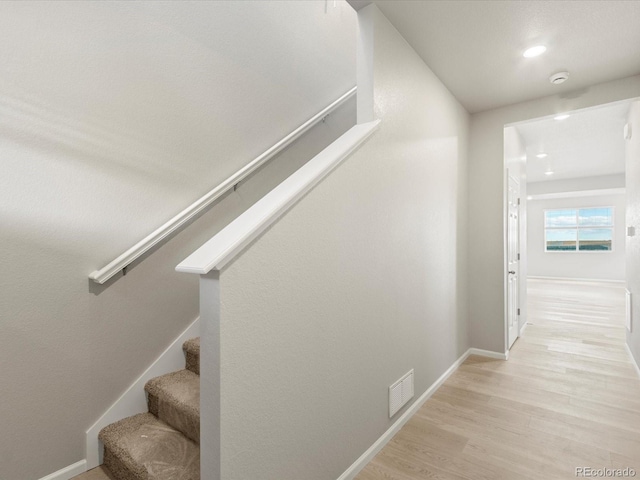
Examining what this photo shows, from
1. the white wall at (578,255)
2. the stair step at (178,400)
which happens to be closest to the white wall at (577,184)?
the white wall at (578,255)

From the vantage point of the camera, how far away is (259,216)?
1.22 m

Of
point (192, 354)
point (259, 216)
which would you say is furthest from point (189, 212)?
point (259, 216)

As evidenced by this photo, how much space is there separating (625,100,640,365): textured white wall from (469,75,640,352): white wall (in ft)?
3.30

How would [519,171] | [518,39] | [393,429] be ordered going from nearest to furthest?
[393,429]
[518,39]
[519,171]

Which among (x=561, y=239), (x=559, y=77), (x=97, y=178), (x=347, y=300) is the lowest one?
(x=347, y=300)

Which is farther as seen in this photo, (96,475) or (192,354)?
(192,354)

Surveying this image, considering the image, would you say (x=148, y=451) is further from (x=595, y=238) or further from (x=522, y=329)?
(x=595, y=238)

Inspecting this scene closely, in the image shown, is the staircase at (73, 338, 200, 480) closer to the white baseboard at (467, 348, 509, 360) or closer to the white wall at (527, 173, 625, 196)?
the white baseboard at (467, 348, 509, 360)

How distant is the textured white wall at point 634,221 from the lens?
10.1 ft

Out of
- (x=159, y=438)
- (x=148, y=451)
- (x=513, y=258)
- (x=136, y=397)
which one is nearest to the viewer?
(x=148, y=451)

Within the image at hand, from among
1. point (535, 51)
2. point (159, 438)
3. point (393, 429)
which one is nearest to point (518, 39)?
point (535, 51)

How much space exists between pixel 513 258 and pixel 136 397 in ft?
13.1

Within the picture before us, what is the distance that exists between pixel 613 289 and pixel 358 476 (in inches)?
376

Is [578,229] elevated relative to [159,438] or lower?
elevated
